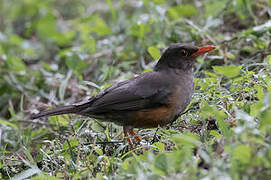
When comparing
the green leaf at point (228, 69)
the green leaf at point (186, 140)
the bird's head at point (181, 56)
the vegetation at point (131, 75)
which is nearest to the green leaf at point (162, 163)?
the vegetation at point (131, 75)

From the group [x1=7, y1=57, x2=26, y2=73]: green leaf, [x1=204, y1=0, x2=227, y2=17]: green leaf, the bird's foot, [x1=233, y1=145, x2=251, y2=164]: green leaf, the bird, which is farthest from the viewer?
[x1=7, y1=57, x2=26, y2=73]: green leaf

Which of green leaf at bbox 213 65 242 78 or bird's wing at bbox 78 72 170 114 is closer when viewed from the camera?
green leaf at bbox 213 65 242 78

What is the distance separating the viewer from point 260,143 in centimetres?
292

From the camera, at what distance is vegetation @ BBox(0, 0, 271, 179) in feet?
10.0

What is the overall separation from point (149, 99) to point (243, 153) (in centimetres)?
216

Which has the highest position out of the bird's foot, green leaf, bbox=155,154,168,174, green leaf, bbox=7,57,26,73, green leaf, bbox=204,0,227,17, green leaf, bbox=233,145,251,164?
green leaf, bbox=204,0,227,17

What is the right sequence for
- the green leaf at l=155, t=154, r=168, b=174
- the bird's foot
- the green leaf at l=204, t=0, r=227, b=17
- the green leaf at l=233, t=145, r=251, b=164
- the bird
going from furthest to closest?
the green leaf at l=204, t=0, r=227, b=17 < the bird < the bird's foot < the green leaf at l=155, t=154, r=168, b=174 < the green leaf at l=233, t=145, r=251, b=164

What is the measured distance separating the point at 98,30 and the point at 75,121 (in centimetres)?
250

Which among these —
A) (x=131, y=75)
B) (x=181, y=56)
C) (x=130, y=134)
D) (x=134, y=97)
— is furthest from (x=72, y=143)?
(x=131, y=75)

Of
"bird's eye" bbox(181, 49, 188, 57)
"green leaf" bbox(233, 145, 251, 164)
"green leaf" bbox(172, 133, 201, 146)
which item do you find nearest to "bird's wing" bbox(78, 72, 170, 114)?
"bird's eye" bbox(181, 49, 188, 57)

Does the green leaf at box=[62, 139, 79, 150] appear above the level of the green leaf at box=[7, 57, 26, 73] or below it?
below

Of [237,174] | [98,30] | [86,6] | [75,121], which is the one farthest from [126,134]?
[86,6]

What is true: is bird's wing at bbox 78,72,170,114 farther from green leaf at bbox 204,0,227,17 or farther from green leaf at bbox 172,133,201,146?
green leaf at bbox 204,0,227,17

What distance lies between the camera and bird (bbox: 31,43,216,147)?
4695 millimetres
